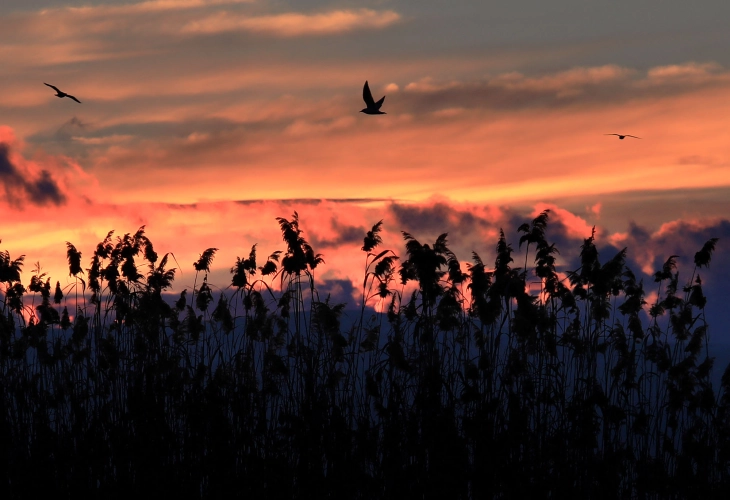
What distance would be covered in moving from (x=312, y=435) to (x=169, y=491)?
1400mm

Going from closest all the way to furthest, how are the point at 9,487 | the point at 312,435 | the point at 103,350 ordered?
1. the point at 312,435
2. the point at 9,487
3. the point at 103,350

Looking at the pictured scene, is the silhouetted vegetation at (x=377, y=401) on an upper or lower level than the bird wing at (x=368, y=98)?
lower

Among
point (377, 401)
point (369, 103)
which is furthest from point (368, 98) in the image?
point (377, 401)

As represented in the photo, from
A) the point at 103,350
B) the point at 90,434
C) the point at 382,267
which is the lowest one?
the point at 90,434

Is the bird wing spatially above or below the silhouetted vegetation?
above

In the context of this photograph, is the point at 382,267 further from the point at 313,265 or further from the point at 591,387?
the point at 591,387

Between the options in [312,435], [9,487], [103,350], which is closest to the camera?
[312,435]

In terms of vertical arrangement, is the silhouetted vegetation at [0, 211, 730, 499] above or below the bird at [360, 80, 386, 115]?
below

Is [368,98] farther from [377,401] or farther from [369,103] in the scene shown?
[377,401]

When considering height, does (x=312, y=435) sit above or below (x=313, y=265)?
below

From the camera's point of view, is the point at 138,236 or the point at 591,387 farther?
the point at 138,236

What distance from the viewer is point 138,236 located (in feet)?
31.4

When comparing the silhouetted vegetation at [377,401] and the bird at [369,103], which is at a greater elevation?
the bird at [369,103]

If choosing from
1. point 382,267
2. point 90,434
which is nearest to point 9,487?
point 90,434
